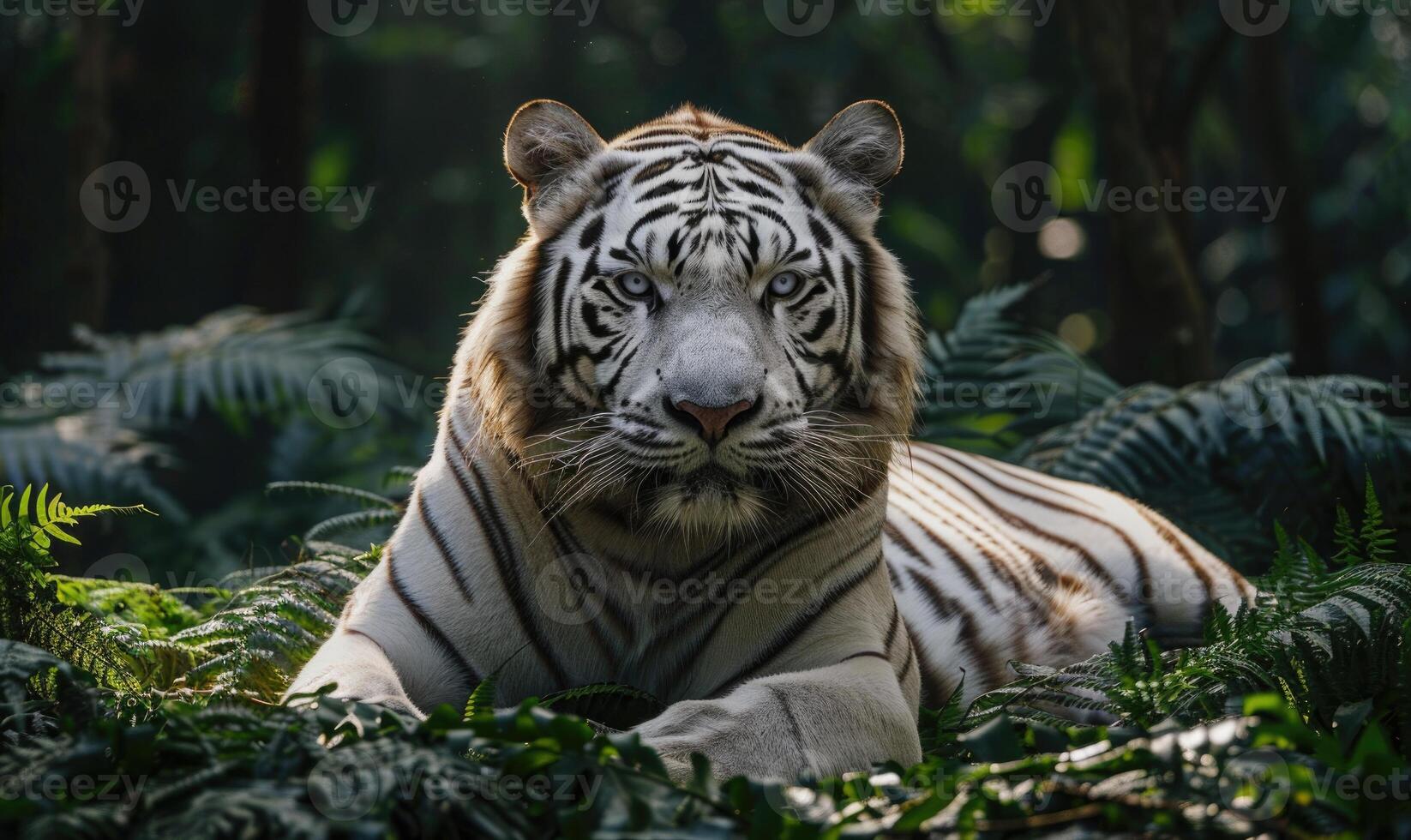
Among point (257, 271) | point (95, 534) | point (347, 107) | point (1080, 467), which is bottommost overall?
point (95, 534)

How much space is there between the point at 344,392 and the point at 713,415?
4.66 metres

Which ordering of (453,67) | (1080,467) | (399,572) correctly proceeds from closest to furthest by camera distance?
(399,572) → (1080,467) → (453,67)

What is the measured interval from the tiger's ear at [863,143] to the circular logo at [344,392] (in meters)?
3.96

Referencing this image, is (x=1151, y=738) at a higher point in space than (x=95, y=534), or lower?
higher

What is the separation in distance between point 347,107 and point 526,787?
1563 centimetres

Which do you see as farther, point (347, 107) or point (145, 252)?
point (347, 107)

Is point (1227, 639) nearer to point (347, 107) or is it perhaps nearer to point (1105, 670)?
point (1105, 670)

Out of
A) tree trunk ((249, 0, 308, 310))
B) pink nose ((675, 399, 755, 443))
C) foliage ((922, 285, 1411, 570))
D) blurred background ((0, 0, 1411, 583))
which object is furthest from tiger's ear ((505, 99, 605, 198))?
tree trunk ((249, 0, 308, 310))

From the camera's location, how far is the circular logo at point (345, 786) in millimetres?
1704

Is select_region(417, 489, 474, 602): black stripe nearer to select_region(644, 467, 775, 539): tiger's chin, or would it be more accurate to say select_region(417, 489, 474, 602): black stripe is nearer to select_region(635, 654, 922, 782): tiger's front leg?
select_region(644, 467, 775, 539): tiger's chin

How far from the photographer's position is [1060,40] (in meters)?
13.9

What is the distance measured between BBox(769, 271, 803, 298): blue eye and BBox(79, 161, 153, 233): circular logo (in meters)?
5.46

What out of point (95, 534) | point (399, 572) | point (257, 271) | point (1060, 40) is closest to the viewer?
point (399, 572)

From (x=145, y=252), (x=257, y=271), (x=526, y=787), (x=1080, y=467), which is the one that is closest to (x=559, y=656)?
(x=526, y=787)
